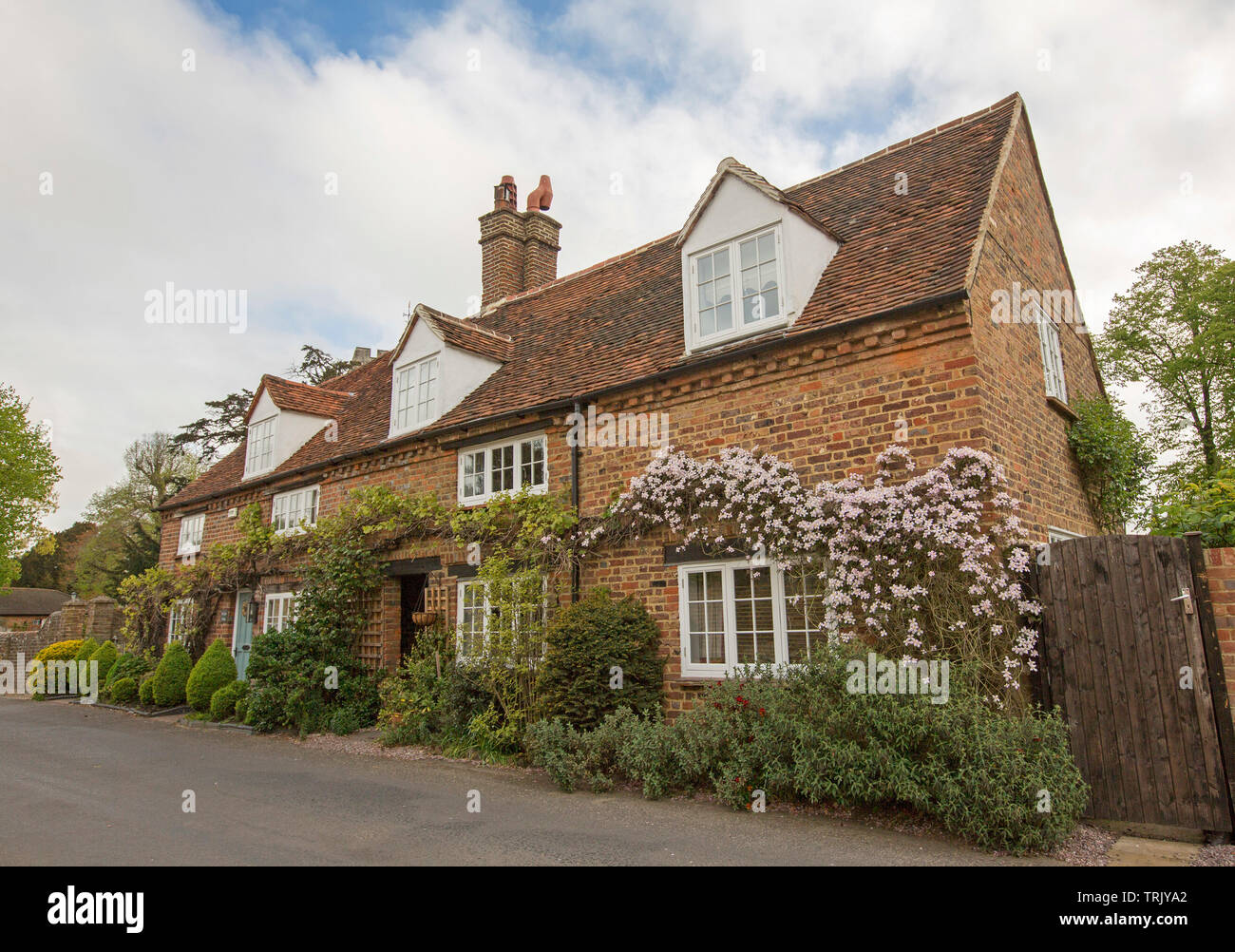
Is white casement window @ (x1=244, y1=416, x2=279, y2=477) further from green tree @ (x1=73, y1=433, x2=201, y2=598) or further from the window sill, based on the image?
green tree @ (x1=73, y1=433, x2=201, y2=598)

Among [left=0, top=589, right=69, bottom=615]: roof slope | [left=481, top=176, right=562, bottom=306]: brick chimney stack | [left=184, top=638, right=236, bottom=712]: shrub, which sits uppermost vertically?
[left=481, top=176, right=562, bottom=306]: brick chimney stack

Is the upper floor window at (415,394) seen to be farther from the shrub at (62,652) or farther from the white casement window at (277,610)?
the shrub at (62,652)

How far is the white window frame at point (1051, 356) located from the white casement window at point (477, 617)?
7.15 metres

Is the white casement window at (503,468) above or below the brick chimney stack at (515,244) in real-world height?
below

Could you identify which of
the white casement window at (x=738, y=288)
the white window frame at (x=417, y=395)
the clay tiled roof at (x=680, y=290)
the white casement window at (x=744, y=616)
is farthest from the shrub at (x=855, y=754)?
the white window frame at (x=417, y=395)

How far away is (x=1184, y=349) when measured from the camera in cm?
2206

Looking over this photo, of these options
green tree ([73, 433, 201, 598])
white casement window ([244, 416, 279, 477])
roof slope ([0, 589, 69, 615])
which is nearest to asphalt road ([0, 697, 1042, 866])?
white casement window ([244, 416, 279, 477])

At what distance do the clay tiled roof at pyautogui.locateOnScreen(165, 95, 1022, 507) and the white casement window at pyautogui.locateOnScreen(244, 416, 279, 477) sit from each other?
2.41 feet

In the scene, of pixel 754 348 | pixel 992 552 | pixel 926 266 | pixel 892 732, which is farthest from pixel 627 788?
pixel 926 266

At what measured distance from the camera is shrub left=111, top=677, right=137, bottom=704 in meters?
15.9

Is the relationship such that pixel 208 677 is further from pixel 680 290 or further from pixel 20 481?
pixel 20 481

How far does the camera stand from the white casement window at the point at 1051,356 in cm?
955

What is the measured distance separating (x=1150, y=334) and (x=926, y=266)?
67.4 feet
